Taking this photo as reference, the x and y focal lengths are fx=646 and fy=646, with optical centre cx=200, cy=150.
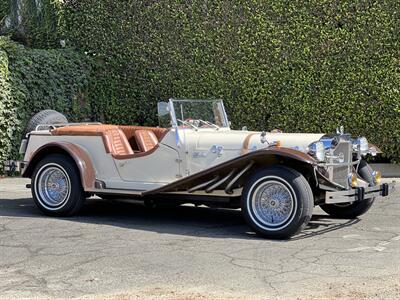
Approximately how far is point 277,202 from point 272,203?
0.19 ft

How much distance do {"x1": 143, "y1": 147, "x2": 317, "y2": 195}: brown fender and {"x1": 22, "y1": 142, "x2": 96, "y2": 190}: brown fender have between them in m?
1.13

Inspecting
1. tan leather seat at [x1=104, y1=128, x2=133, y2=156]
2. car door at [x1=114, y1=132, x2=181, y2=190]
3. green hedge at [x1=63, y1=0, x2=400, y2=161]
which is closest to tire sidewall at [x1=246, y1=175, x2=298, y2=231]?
car door at [x1=114, y1=132, x2=181, y2=190]

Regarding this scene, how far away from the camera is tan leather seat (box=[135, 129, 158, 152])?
8.90 m

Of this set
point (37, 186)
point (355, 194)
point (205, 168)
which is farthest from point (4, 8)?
point (355, 194)

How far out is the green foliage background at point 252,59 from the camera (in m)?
12.9

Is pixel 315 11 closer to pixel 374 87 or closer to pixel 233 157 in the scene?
pixel 374 87

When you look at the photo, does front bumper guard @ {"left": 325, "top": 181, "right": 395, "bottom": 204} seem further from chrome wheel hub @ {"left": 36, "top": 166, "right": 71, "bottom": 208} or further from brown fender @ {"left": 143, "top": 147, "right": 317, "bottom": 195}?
chrome wheel hub @ {"left": 36, "top": 166, "right": 71, "bottom": 208}

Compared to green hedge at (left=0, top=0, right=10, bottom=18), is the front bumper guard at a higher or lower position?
lower

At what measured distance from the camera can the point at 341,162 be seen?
762 centimetres

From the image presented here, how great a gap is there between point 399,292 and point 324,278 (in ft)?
2.24

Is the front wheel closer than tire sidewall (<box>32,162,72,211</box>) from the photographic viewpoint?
Yes

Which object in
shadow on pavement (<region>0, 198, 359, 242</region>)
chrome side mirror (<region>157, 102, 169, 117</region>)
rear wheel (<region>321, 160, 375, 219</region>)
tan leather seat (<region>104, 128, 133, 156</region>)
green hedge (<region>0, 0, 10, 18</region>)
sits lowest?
shadow on pavement (<region>0, 198, 359, 242</region>)

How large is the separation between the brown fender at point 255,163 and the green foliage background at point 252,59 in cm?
604

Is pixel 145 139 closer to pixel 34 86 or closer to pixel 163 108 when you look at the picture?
pixel 163 108
